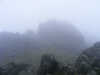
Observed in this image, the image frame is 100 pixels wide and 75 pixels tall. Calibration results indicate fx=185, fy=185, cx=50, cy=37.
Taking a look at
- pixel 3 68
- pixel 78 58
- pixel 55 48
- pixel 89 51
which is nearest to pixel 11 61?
pixel 3 68

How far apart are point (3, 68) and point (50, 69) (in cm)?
326

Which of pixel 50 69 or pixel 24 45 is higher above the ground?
pixel 24 45

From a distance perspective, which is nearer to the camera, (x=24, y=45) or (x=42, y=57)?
(x=42, y=57)

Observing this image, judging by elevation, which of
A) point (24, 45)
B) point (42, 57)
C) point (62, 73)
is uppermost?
point (24, 45)

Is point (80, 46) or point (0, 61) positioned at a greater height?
point (80, 46)

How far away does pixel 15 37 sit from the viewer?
16.6 m

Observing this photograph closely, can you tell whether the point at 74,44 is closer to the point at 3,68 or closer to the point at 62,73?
the point at 62,73

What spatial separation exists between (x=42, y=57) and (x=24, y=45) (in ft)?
9.12

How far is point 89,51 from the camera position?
13711 millimetres

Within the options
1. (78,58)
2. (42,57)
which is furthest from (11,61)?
(78,58)

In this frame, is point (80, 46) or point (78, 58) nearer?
point (78, 58)

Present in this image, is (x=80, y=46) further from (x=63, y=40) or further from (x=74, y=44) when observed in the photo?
(x=63, y=40)

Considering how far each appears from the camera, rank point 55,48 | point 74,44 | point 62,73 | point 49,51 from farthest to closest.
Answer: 1. point 74,44
2. point 55,48
3. point 49,51
4. point 62,73

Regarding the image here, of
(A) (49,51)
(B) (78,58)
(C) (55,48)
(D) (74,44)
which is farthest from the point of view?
(D) (74,44)
